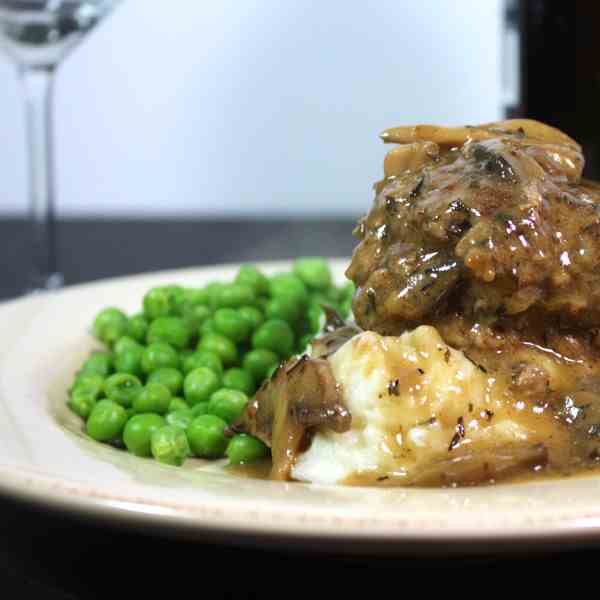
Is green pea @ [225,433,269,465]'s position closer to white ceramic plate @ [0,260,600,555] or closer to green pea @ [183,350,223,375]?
white ceramic plate @ [0,260,600,555]

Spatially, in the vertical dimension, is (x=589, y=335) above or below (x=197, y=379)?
above

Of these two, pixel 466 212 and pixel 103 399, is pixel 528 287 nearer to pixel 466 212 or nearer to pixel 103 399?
pixel 466 212

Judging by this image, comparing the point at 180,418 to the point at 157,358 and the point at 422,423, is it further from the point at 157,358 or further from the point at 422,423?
the point at 422,423

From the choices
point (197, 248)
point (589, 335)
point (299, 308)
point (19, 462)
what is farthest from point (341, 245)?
point (19, 462)

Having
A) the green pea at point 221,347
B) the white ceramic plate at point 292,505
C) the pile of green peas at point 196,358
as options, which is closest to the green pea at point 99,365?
the pile of green peas at point 196,358

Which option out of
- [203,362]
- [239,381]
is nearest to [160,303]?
[203,362]

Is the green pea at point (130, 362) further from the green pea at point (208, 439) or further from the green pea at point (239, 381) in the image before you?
the green pea at point (208, 439)

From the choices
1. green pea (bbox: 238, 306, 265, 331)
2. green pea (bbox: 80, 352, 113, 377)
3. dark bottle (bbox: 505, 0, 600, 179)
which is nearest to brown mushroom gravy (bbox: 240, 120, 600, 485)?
green pea (bbox: 80, 352, 113, 377)
